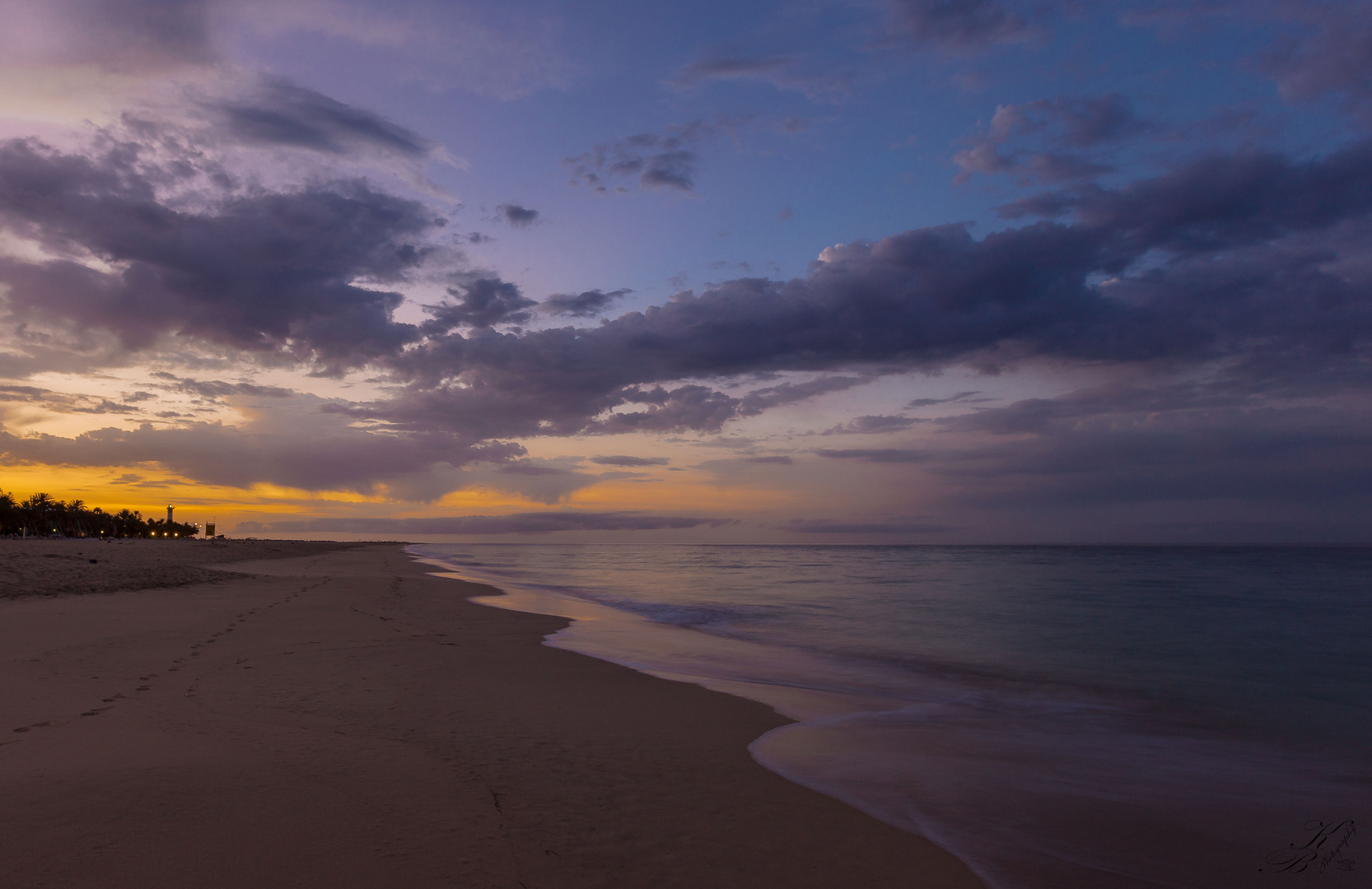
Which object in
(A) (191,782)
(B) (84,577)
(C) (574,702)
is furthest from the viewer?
(B) (84,577)

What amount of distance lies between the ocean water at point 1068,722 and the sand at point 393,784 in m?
0.98

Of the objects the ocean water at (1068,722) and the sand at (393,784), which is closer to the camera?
the sand at (393,784)

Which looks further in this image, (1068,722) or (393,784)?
(1068,722)

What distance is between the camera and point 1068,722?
10.3m

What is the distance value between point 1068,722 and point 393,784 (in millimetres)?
9655

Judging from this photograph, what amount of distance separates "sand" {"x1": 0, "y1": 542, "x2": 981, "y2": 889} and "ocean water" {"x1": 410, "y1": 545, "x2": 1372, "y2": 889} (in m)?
0.98

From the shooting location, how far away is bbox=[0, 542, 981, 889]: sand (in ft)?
13.9

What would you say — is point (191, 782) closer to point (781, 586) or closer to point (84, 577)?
point (84, 577)

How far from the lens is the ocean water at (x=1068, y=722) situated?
566 cm

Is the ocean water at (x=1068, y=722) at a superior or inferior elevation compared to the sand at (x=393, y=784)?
inferior

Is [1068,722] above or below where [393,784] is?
below

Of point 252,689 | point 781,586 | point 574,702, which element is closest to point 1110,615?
point 781,586

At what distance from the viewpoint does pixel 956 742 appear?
8.49 m

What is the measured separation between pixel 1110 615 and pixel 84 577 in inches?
1462
